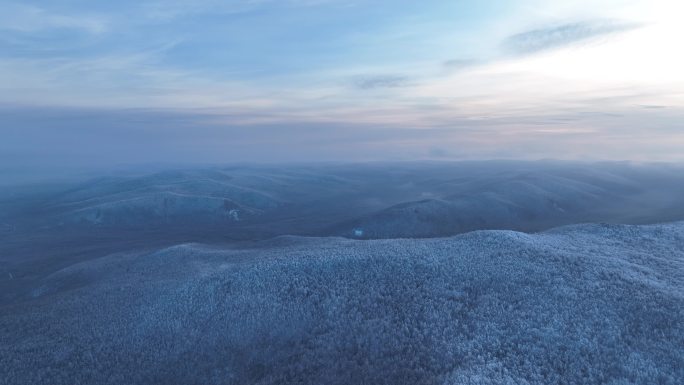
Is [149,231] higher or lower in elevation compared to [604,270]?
lower

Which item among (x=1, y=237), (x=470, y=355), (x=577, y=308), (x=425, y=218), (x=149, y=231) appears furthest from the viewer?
(x=149, y=231)

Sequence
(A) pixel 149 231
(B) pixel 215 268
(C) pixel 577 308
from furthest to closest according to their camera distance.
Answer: (A) pixel 149 231, (B) pixel 215 268, (C) pixel 577 308

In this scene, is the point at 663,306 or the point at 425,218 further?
the point at 425,218

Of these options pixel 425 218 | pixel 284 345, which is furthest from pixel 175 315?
pixel 425 218

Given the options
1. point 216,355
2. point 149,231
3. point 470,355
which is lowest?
point 149,231

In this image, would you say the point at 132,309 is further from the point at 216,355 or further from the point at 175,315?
the point at 216,355

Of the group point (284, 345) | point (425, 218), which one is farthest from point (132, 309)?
point (425, 218)
